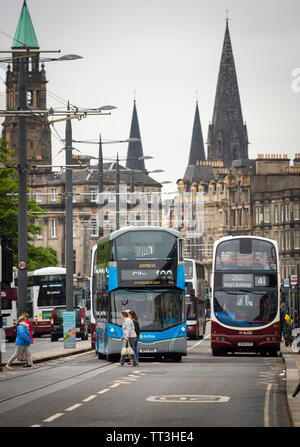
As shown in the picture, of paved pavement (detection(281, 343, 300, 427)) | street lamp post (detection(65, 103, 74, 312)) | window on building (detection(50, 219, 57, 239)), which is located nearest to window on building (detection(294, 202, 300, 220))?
window on building (detection(50, 219, 57, 239))

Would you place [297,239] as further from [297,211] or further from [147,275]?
[147,275]

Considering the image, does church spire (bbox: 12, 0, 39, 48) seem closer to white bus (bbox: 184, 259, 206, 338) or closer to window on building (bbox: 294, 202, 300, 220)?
window on building (bbox: 294, 202, 300, 220)

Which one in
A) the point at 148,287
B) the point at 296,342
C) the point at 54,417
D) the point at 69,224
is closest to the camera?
the point at 54,417

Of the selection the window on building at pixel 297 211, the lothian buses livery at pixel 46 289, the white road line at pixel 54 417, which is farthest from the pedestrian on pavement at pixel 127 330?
the window on building at pixel 297 211

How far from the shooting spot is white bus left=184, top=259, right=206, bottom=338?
190ft

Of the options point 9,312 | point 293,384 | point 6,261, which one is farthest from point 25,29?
point 293,384

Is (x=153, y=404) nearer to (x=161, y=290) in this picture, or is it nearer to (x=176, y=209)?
(x=161, y=290)

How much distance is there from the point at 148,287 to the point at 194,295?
2407 centimetres

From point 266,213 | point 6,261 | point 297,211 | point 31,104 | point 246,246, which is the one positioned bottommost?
point 6,261

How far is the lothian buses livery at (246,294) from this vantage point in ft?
126

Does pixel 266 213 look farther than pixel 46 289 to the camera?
Yes

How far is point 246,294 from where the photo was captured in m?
38.6

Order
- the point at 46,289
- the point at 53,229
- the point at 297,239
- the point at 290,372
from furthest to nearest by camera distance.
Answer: the point at 53,229, the point at 297,239, the point at 46,289, the point at 290,372

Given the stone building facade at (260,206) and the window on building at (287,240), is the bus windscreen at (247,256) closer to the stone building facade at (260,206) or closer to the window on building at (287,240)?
the stone building facade at (260,206)
